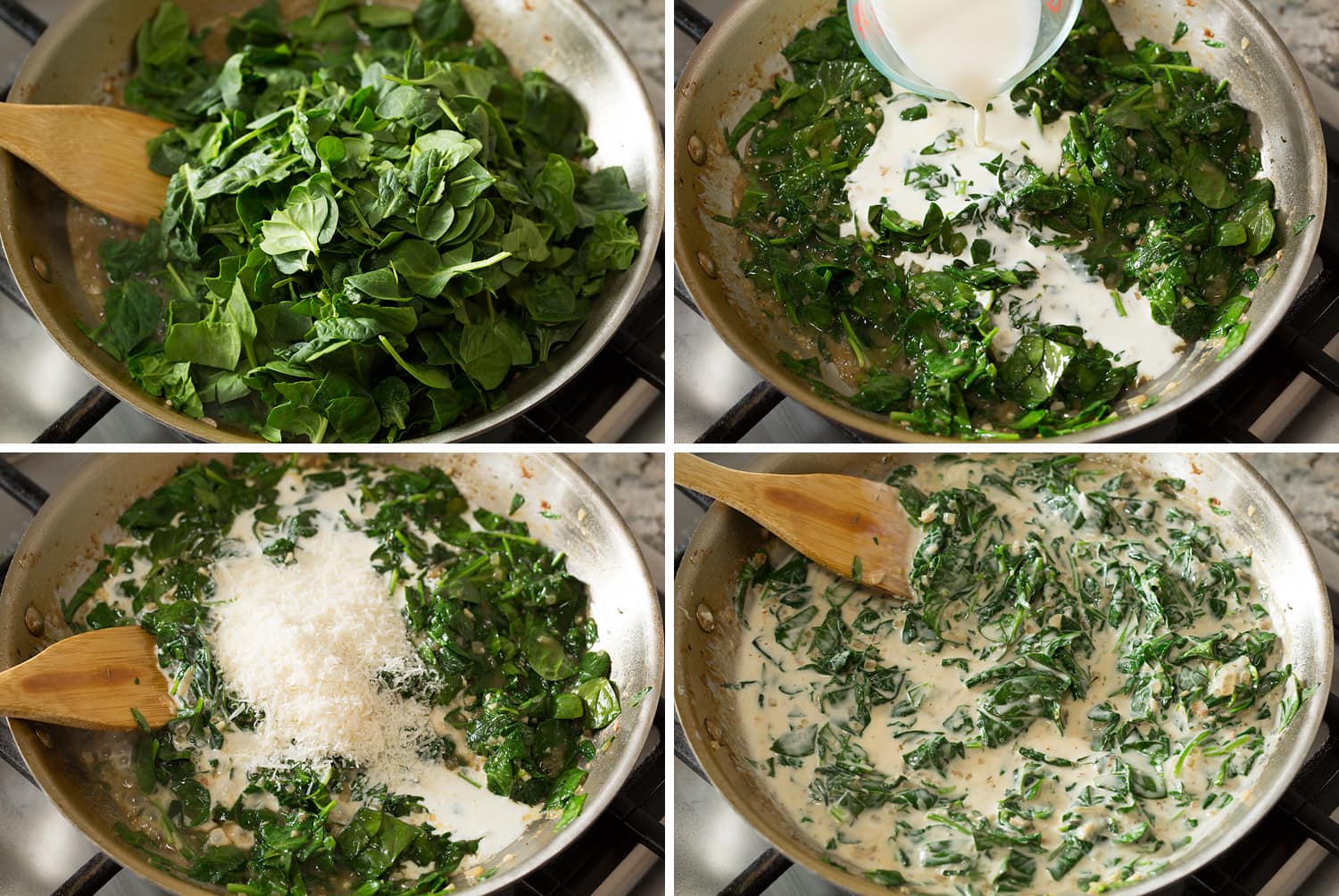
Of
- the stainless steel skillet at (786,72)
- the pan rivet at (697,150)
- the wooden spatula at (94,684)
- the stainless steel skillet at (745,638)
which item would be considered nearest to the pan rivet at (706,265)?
the stainless steel skillet at (786,72)

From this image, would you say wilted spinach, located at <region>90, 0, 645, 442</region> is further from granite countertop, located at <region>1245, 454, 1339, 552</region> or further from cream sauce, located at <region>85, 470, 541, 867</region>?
granite countertop, located at <region>1245, 454, 1339, 552</region>

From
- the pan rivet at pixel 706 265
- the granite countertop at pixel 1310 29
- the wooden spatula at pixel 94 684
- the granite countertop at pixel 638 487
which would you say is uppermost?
the granite countertop at pixel 1310 29

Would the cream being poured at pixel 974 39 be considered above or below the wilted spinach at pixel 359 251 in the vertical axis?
above

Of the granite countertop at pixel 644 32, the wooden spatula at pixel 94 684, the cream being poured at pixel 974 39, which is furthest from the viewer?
the granite countertop at pixel 644 32

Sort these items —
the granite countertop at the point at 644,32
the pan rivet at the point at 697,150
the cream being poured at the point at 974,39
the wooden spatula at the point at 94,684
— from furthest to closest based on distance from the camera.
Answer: the granite countertop at the point at 644,32 < the pan rivet at the point at 697,150 < the cream being poured at the point at 974,39 < the wooden spatula at the point at 94,684

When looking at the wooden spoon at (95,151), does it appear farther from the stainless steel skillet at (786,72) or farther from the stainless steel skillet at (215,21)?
the stainless steel skillet at (786,72)

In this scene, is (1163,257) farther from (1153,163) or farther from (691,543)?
(691,543)
